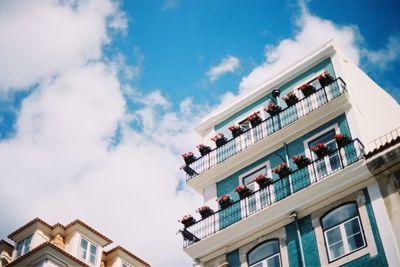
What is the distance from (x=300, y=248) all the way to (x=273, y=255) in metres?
1.17

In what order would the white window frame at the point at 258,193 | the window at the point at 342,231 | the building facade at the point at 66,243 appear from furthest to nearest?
the building facade at the point at 66,243 < the white window frame at the point at 258,193 < the window at the point at 342,231

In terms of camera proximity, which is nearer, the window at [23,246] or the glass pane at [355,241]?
the glass pane at [355,241]

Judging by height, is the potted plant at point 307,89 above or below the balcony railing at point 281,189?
above

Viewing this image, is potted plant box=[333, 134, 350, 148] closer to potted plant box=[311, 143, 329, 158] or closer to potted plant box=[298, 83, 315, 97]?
potted plant box=[311, 143, 329, 158]

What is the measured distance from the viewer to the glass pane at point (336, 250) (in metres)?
18.2

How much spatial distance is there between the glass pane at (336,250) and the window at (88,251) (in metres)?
14.9

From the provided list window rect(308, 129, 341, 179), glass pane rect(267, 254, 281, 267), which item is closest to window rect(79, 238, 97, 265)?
glass pane rect(267, 254, 281, 267)

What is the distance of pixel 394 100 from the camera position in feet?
90.8

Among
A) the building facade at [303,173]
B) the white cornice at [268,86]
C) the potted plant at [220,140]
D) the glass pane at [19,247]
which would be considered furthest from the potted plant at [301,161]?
the glass pane at [19,247]

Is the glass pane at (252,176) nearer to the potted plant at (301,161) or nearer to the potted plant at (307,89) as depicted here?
the potted plant at (301,161)

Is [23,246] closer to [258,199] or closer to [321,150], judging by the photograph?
[258,199]

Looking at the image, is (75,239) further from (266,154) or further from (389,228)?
(389,228)

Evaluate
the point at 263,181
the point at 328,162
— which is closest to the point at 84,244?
the point at 263,181

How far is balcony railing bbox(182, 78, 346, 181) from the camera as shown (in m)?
22.3
